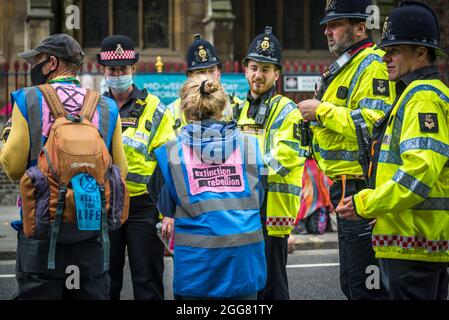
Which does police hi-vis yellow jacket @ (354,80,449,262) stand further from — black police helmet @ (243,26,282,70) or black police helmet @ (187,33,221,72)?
black police helmet @ (187,33,221,72)

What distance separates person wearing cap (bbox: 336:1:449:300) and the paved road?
11.7ft

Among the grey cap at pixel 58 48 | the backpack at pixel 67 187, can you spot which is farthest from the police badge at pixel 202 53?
the backpack at pixel 67 187

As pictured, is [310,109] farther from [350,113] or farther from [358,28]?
[358,28]

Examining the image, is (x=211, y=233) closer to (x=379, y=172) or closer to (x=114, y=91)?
(x=379, y=172)

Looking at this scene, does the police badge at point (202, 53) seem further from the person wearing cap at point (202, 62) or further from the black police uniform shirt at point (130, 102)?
the black police uniform shirt at point (130, 102)

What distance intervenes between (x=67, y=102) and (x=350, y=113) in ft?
6.16

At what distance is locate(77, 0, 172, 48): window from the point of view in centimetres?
1791

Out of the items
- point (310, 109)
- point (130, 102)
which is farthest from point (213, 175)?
point (130, 102)

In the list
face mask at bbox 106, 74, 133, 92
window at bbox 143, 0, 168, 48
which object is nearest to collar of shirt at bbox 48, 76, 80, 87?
face mask at bbox 106, 74, 133, 92

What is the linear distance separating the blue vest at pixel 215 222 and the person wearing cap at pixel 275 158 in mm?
1484

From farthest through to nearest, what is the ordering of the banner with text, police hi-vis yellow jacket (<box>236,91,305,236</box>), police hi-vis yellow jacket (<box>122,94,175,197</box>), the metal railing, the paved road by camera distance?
the metal railing, the banner with text, the paved road, police hi-vis yellow jacket (<box>122,94,175,197</box>), police hi-vis yellow jacket (<box>236,91,305,236</box>)

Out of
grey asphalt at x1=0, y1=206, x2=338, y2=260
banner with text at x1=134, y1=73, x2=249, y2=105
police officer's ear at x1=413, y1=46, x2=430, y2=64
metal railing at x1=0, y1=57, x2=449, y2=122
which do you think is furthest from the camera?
metal railing at x1=0, y1=57, x2=449, y2=122
